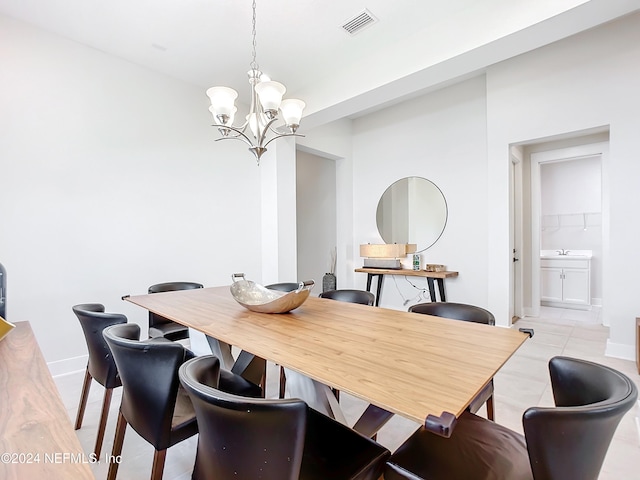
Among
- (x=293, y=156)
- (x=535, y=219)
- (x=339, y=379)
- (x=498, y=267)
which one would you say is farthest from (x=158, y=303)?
(x=535, y=219)

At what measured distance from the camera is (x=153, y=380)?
1.16m

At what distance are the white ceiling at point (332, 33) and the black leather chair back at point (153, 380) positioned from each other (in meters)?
2.45

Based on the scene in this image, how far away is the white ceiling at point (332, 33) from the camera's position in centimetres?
224

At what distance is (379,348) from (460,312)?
90 cm

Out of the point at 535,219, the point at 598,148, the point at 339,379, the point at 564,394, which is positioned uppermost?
the point at 598,148

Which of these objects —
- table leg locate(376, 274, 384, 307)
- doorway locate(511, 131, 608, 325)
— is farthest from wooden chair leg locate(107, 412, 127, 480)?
doorway locate(511, 131, 608, 325)

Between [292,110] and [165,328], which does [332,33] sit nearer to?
[292,110]

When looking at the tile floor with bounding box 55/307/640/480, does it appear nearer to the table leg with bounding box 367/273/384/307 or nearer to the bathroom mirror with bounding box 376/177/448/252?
the bathroom mirror with bounding box 376/177/448/252

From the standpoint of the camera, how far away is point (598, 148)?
12.9 ft

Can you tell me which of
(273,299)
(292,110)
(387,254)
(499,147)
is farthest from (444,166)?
(273,299)

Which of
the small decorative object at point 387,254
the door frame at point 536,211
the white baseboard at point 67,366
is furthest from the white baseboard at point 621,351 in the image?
the white baseboard at point 67,366

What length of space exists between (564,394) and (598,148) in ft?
13.8

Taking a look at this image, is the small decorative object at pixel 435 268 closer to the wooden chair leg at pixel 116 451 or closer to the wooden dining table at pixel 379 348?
the wooden dining table at pixel 379 348

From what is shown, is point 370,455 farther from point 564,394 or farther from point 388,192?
point 388,192
